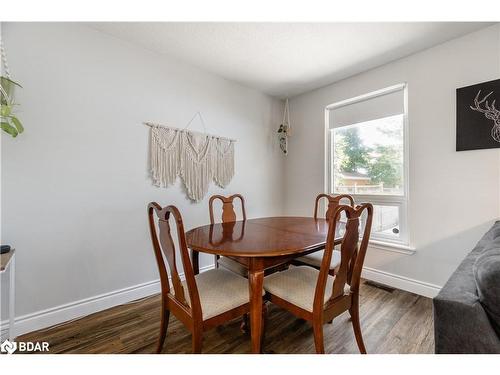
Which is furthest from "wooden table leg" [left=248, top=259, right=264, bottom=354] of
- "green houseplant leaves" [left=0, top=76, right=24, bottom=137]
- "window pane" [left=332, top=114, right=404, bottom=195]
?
"window pane" [left=332, top=114, right=404, bottom=195]

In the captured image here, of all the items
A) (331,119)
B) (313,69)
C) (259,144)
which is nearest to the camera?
(313,69)

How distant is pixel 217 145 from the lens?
9.03ft

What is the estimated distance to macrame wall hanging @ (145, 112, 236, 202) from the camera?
2273 mm

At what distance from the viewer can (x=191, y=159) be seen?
8.24 ft

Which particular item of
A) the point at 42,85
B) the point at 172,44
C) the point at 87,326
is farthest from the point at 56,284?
the point at 172,44

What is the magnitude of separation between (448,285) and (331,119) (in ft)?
8.42

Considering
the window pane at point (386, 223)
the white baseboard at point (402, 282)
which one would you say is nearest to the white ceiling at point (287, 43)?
the window pane at point (386, 223)

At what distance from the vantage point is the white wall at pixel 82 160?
5.45 feet

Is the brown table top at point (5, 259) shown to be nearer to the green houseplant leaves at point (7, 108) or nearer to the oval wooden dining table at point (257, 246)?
the green houseplant leaves at point (7, 108)

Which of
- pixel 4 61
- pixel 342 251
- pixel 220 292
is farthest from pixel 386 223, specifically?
pixel 4 61

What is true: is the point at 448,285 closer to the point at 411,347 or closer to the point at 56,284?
the point at 411,347

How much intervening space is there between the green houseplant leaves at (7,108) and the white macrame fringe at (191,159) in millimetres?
946
